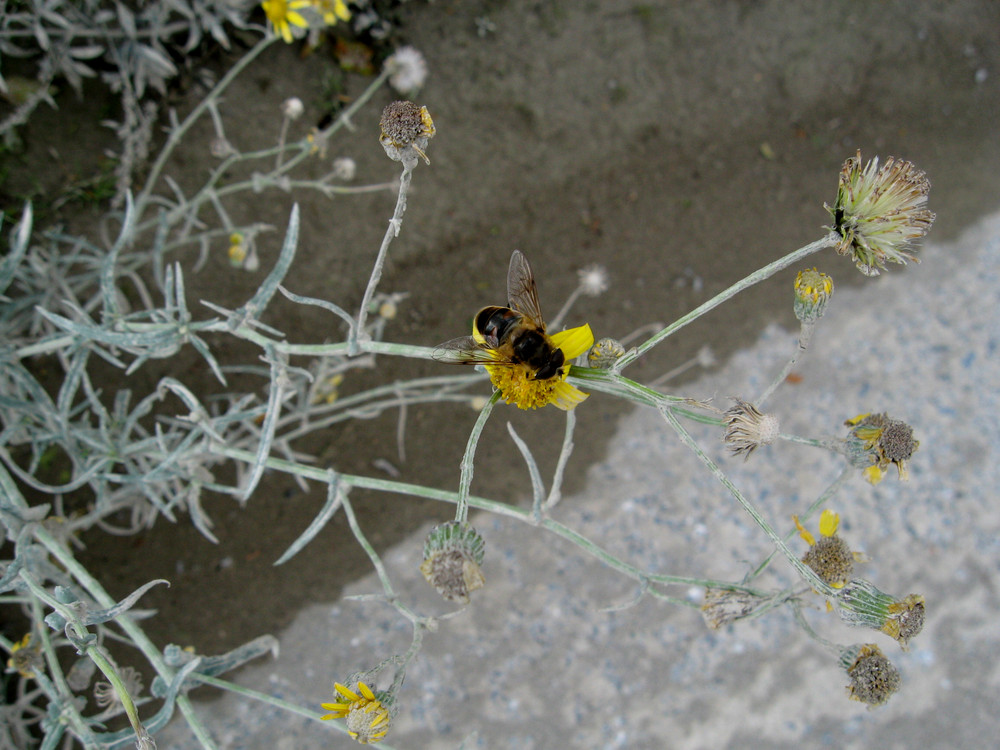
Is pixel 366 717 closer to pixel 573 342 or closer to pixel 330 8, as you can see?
pixel 573 342

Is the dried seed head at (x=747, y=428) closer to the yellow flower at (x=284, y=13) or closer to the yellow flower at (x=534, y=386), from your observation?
the yellow flower at (x=534, y=386)

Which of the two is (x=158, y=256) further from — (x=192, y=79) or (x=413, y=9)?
(x=413, y=9)

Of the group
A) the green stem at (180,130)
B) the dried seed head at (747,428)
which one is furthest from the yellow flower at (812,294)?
the green stem at (180,130)

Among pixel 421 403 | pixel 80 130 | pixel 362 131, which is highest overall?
pixel 362 131

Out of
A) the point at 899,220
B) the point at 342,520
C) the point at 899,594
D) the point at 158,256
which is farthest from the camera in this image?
the point at 899,594

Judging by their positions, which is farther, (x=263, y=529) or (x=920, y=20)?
(x=920, y=20)

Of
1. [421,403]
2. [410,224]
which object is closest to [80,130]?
[410,224]
